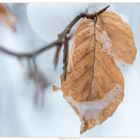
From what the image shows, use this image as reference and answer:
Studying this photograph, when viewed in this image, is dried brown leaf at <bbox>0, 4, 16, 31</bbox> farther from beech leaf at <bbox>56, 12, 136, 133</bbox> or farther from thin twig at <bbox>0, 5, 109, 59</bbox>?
beech leaf at <bbox>56, 12, 136, 133</bbox>

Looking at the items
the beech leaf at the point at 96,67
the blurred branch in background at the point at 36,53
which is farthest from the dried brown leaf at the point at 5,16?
the beech leaf at the point at 96,67

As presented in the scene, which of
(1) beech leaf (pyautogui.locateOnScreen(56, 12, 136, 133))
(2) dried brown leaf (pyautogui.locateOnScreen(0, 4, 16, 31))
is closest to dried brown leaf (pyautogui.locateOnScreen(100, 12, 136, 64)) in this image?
(1) beech leaf (pyautogui.locateOnScreen(56, 12, 136, 133))

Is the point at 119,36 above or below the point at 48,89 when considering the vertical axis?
above

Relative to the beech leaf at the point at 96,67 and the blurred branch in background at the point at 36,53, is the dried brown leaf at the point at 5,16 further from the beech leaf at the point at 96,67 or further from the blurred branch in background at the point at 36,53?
the beech leaf at the point at 96,67

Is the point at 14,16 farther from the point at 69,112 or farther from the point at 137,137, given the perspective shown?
the point at 137,137

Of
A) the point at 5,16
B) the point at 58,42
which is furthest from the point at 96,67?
the point at 5,16

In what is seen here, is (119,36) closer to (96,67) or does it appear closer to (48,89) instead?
(96,67)
